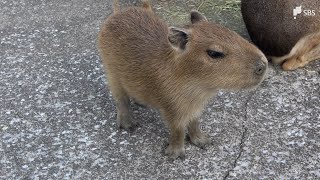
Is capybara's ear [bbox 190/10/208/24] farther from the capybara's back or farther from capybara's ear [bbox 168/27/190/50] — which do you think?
the capybara's back

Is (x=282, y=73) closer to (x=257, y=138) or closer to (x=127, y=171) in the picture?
(x=257, y=138)

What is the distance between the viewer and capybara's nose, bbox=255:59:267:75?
3.04m

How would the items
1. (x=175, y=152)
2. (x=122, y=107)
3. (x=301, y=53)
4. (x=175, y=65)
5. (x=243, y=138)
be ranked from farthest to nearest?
(x=301, y=53), (x=122, y=107), (x=243, y=138), (x=175, y=152), (x=175, y=65)

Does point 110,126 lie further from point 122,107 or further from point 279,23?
point 279,23

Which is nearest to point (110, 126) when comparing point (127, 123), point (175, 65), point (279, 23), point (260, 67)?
point (127, 123)

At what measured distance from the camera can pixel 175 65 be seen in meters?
3.20

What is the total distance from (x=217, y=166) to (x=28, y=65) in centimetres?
197

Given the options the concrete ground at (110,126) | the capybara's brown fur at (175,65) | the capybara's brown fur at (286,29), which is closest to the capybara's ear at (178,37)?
the capybara's brown fur at (175,65)

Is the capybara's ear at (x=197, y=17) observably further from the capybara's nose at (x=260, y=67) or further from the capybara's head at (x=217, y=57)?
the capybara's nose at (x=260, y=67)

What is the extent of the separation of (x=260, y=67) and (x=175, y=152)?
835 millimetres

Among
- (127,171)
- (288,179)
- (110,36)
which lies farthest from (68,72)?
(288,179)

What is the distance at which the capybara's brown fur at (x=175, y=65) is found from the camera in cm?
307

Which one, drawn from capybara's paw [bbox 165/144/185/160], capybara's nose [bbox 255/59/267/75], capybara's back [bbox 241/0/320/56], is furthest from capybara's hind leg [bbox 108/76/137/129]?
capybara's back [bbox 241/0/320/56]

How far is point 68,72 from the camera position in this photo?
A: 14.5 ft
